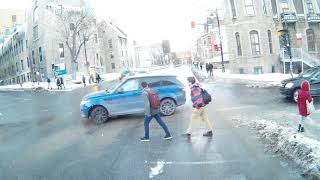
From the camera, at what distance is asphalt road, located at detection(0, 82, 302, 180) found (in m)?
7.64

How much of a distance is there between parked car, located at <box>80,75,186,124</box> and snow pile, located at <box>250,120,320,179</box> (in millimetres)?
5023

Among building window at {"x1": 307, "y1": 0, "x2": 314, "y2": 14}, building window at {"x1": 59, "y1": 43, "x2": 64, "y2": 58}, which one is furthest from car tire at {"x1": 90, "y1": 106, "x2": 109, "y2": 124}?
building window at {"x1": 59, "y1": 43, "x2": 64, "y2": 58}

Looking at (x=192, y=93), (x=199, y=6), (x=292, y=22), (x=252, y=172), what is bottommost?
(x=252, y=172)

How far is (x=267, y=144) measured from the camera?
366 inches

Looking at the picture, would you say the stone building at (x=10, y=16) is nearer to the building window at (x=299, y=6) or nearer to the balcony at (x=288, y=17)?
the building window at (x=299, y=6)

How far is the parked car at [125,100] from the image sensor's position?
1475 cm

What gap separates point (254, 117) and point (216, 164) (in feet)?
18.7

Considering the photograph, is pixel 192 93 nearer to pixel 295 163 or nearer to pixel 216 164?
pixel 216 164

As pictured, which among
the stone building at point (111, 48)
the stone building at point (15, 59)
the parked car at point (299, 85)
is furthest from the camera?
the stone building at point (111, 48)

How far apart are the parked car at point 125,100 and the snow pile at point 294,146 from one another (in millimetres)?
5023

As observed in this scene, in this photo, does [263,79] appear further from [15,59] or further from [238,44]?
[15,59]

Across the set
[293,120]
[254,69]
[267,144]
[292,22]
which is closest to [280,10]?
[292,22]

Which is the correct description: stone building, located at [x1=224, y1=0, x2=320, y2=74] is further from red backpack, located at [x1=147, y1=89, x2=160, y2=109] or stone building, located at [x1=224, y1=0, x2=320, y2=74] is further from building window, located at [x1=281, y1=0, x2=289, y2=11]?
red backpack, located at [x1=147, y1=89, x2=160, y2=109]

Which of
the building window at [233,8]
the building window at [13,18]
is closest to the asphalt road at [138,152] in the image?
the building window at [233,8]
